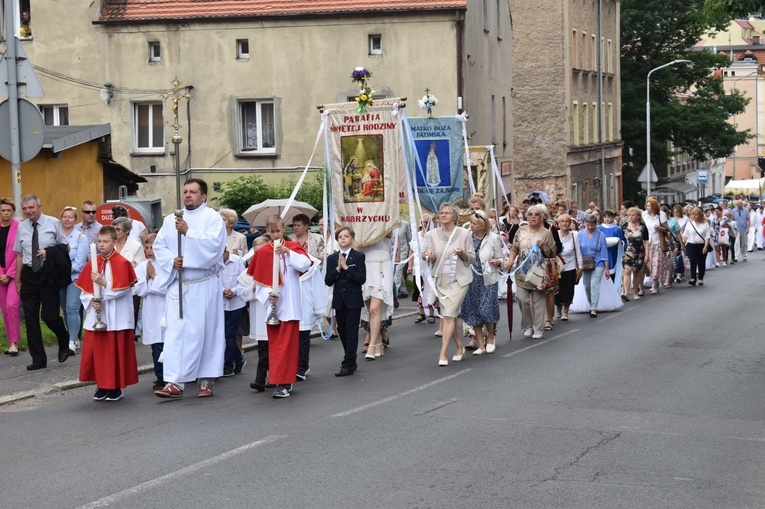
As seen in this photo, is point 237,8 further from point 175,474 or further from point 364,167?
point 175,474

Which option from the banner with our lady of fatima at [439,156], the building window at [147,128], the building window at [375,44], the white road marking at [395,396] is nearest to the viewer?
the white road marking at [395,396]

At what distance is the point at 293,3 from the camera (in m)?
35.0

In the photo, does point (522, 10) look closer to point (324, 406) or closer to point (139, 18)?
point (139, 18)

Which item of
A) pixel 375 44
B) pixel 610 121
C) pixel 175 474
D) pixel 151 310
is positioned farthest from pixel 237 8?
pixel 610 121

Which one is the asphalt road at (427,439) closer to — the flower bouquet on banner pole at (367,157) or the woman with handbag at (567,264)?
the flower bouquet on banner pole at (367,157)

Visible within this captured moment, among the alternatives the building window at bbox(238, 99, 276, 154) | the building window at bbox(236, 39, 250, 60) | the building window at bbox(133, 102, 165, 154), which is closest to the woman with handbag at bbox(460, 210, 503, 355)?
the building window at bbox(238, 99, 276, 154)

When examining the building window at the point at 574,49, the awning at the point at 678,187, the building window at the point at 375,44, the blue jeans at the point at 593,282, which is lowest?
the blue jeans at the point at 593,282

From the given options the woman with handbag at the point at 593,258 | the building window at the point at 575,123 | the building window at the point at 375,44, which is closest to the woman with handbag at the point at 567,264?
the woman with handbag at the point at 593,258

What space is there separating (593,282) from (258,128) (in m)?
16.9

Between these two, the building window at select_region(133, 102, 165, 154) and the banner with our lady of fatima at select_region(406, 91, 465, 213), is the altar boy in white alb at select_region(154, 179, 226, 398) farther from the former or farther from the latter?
the building window at select_region(133, 102, 165, 154)

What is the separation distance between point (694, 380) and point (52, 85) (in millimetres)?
26906

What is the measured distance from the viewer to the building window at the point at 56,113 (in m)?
36.3

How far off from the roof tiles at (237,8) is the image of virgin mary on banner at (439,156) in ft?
39.6

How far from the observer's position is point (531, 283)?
17328 mm
